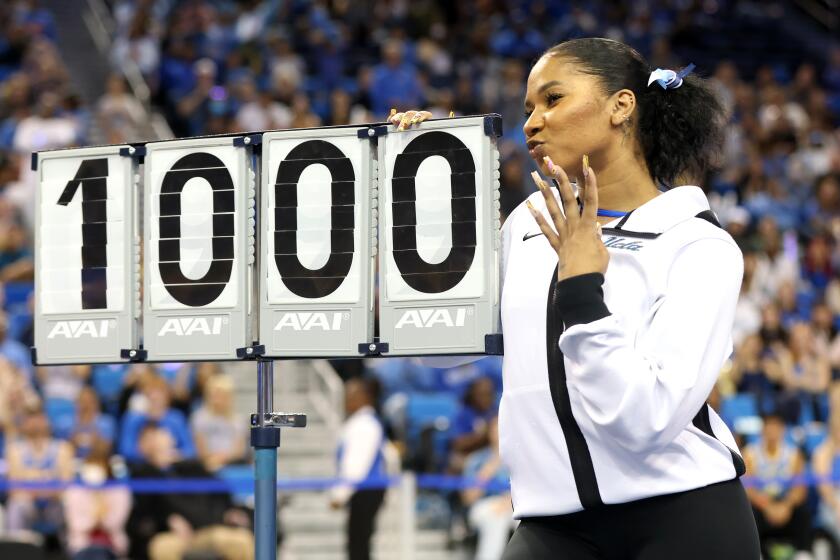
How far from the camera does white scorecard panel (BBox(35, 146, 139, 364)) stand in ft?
9.37

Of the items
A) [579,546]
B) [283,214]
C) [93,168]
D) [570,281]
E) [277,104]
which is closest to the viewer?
[570,281]

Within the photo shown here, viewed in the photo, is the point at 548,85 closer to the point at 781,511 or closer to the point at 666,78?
the point at 666,78

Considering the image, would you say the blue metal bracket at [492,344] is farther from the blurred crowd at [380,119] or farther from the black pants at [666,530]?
the blurred crowd at [380,119]

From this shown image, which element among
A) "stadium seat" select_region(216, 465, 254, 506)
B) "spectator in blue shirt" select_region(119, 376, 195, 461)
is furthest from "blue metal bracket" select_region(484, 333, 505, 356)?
"spectator in blue shirt" select_region(119, 376, 195, 461)

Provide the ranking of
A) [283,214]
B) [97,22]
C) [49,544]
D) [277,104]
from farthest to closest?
[97,22] → [277,104] → [49,544] → [283,214]

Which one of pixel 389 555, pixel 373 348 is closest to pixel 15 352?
pixel 389 555

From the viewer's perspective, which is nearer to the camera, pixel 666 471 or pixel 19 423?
pixel 666 471

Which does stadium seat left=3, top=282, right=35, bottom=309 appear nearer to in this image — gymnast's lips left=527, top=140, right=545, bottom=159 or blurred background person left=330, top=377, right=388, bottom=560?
blurred background person left=330, top=377, right=388, bottom=560

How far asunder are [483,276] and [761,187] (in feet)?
36.4

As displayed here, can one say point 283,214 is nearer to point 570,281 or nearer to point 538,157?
point 538,157

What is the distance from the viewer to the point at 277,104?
37.7 ft

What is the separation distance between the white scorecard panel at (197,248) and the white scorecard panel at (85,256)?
0.05 metres

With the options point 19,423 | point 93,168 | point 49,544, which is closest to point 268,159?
point 93,168

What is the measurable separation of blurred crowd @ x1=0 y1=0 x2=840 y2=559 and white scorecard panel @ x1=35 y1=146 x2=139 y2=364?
135 cm
